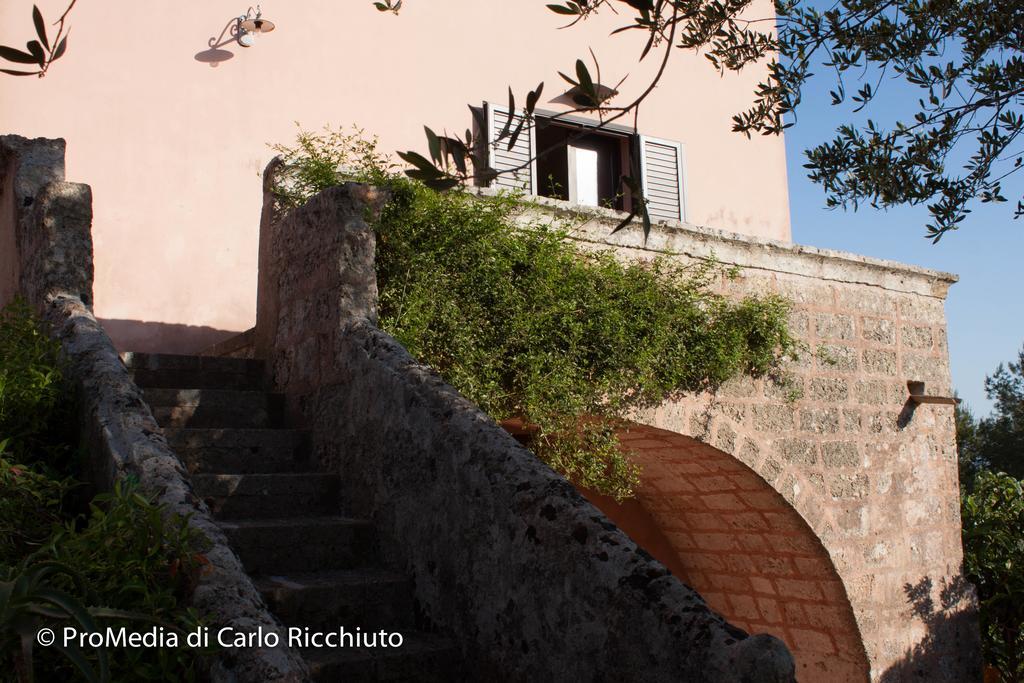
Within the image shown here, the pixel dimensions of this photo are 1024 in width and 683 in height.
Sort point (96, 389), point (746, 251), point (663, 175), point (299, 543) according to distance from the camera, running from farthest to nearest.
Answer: point (663, 175)
point (746, 251)
point (299, 543)
point (96, 389)

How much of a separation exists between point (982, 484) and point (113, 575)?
7665 millimetres

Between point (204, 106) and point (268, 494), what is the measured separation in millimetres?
4622

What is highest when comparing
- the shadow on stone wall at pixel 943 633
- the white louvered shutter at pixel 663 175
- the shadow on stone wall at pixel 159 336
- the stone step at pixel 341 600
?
the white louvered shutter at pixel 663 175

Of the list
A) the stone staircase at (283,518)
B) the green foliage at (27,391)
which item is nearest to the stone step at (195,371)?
the stone staircase at (283,518)

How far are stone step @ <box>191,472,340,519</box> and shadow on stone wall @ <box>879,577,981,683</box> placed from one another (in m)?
4.97

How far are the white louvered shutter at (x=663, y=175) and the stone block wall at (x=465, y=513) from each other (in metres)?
5.23

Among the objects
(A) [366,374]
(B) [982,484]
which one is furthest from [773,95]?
(B) [982,484]

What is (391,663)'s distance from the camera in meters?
3.01

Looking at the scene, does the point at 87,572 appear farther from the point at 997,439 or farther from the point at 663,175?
the point at 997,439

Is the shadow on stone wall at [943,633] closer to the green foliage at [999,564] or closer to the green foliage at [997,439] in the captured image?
the green foliage at [999,564]

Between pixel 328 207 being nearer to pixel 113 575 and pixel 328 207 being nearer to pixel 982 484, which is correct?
pixel 113 575

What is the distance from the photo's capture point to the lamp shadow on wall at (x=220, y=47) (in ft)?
25.0

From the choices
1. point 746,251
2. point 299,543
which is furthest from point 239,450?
point 746,251

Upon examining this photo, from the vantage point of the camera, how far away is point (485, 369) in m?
5.26
